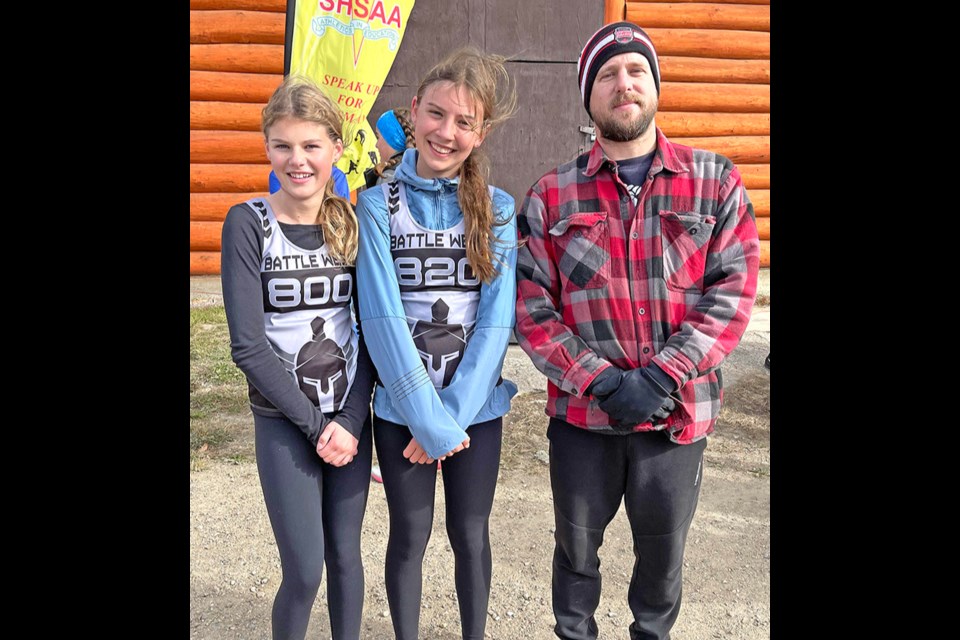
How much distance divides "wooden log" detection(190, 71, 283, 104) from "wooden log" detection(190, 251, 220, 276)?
1444 millimetres

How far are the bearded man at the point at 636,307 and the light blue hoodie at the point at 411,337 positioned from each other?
0.11 m

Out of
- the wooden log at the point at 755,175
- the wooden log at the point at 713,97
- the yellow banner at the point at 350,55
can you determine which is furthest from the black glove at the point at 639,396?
the wooden log at the point at 755,175

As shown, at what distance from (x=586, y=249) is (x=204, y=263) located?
5.93 m

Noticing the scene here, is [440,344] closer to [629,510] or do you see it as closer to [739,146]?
[629,510]

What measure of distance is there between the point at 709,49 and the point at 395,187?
6.31 m

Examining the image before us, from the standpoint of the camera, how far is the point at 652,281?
7.13ft

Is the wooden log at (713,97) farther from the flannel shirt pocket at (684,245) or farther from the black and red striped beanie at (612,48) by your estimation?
the flannel shirt pocket at (684,245)

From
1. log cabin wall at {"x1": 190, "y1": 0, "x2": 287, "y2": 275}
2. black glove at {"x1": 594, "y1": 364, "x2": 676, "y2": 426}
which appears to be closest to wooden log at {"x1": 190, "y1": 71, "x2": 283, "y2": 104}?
log cabin wall at {"x1": 190, "y1": 0, "x2": 287, "y2": 275}

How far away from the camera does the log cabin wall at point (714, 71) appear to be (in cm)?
746

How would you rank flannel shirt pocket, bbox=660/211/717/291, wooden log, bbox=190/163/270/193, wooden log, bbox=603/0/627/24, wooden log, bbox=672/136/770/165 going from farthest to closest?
wooden log, bbox=672/136/770/165 < wooden log, bbox=190/163/270/193 < wooden log, bbox=603/0/627/24 < flannel shirt pocket, bbox=660/211/717/291

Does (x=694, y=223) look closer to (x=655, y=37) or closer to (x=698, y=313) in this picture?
(x=698, y=313)

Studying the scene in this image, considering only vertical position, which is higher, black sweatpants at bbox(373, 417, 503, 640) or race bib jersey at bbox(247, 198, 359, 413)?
race bib jersey at bbox(247, 198, 359, 413)

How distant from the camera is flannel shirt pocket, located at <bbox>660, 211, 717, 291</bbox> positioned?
84.7 inches

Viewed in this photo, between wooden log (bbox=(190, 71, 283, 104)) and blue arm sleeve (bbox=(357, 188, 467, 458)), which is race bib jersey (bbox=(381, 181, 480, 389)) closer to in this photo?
blue arm sleeve (bbox=(357, 188, 467, 458))
